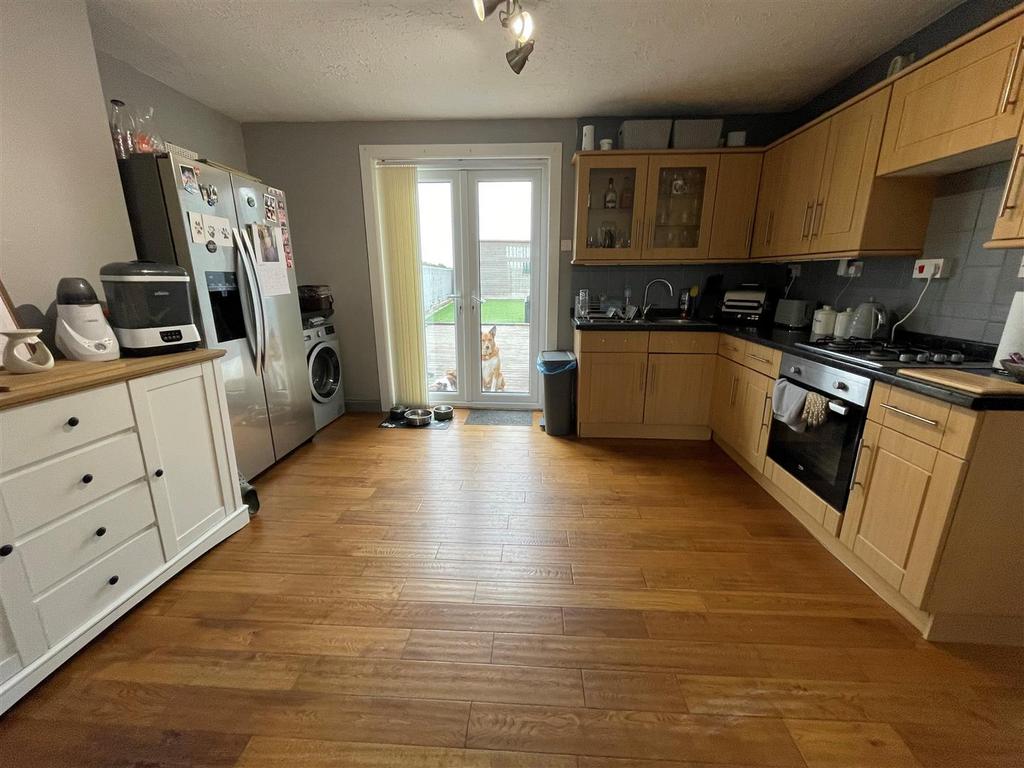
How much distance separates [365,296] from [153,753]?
313 cm

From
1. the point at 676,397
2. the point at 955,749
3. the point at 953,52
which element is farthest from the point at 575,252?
the point at 955,749

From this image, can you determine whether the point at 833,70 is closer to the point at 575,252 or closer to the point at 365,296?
the point at 575,252

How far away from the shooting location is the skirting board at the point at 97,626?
3.92 ft

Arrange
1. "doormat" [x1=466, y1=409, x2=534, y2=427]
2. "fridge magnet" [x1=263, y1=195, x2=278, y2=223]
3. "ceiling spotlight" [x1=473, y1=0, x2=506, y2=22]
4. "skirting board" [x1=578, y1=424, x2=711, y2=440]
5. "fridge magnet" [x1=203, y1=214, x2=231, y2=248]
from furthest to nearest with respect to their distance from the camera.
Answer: "doormat" [x1=466, y1=409, x2=534, y2=427], "skirting board" [x1=578, y1=424, x2=711, y2=440], "fridge magnet" [x1=263, y1=195, x2=278, y2=223], "fridge magnet" [x1=203, y1=214, x2=231, y2=248], "ceiling spotlight" [x1=473, y1=0, x2=506, y2=22]

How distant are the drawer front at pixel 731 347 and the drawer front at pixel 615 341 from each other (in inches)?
21.0

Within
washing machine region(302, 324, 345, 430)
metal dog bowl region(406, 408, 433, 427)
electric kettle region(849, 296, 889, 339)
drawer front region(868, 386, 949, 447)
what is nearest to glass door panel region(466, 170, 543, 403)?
metal dog bowl region(406, 408, 433, 427)

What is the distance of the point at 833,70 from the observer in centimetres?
244

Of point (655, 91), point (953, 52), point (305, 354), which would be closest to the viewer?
point (953, 52)

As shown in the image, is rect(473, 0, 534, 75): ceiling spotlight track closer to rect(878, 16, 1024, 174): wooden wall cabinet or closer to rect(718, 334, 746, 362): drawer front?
rect(878, 16, 1024, 174): wooden wall cabinet

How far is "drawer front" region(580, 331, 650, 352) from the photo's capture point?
2.91 m

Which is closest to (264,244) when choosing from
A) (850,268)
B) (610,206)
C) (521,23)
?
(521,23)

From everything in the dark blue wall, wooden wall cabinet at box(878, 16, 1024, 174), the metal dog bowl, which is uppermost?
the dark blue wall

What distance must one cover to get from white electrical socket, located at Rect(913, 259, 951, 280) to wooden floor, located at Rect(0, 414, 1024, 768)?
4.67ft

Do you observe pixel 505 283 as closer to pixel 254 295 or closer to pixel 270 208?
pixel 270 208
